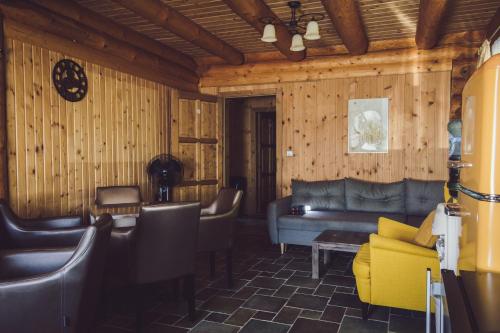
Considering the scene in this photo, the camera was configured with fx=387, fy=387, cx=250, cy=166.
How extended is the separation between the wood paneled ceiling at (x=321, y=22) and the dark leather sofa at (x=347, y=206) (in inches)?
76.7

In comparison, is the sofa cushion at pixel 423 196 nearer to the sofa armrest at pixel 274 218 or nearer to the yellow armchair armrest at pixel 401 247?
the sofa armrest at pixel 274 218

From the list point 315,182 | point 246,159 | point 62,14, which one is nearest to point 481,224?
point 62,14

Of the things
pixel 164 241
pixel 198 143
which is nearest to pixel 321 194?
pixel 198 143

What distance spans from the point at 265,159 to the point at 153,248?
217 inches

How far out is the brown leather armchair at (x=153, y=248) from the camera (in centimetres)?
254

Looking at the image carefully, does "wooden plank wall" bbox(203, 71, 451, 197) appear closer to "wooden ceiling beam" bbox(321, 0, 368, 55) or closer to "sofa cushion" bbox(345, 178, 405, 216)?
"sofa cushion" bbox(345, 178, 405, 216)

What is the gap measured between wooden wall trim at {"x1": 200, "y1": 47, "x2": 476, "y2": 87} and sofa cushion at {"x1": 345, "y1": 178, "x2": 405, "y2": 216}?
5.16 ft

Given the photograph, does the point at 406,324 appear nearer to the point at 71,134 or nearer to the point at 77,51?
the point at 71,134

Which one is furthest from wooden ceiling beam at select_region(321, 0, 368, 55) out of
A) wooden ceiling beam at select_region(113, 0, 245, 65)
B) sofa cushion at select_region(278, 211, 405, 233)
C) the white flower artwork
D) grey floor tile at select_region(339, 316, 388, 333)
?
grey floor tile at select_region(339, 316, 388, 333)

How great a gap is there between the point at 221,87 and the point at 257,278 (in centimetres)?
350

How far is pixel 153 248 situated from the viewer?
8.48 feet

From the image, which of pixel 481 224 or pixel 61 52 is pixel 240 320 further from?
pixel 61 52

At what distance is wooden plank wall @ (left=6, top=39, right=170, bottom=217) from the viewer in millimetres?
3594

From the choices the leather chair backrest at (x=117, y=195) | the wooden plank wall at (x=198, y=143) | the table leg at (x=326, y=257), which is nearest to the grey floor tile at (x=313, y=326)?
the table leg at (x=326, y=257)
